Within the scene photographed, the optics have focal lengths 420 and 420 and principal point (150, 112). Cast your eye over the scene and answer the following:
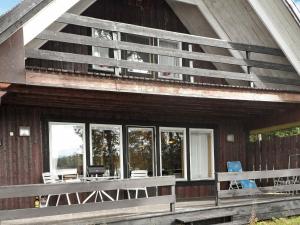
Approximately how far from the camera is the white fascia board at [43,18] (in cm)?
691

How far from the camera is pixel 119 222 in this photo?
6801 mm

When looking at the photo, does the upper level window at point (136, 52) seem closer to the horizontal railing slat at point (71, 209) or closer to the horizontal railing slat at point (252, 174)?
the horizontal railing slat at point (252, 174)

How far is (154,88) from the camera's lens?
8102 millimetres

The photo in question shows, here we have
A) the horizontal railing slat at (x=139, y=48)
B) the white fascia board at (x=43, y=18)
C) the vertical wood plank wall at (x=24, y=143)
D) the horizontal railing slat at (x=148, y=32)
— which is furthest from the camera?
the vertical wood plank wall at (x=24, y=143)

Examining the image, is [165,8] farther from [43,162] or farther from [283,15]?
[43,162]

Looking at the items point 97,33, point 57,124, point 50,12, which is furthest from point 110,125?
point 50,12

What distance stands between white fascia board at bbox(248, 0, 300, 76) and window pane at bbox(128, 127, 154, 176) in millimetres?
3832

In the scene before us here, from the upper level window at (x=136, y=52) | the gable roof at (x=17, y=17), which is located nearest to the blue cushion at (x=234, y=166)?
the upper level window at (x=136, y=52)

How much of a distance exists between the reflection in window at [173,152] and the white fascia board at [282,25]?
11.0 ft

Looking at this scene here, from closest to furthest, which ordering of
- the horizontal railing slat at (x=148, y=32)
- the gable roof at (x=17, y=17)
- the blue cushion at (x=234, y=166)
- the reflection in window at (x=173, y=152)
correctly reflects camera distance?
the gable roof at (x=17, y=17) → the horizontal railing slat at (x=148, y=32) → the reflection in window at (x=173, y=152) → the blue cushion at (x=234, y=166)

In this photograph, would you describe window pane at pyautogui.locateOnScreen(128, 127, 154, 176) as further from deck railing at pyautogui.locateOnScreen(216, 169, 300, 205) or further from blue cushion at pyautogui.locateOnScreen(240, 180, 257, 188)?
blue cushion at pyautogui.locateOnScreen(240, 180, 257, 188)

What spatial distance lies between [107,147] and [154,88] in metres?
2.59

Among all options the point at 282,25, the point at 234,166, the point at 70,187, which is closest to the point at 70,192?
the point at 70,187

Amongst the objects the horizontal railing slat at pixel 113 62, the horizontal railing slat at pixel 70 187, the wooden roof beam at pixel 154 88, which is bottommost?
the horizontal railing slat at pixel 70 187
